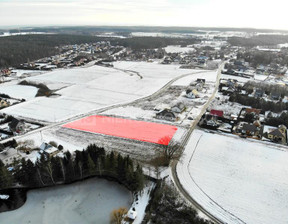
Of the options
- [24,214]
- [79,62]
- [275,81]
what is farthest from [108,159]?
[79,62]

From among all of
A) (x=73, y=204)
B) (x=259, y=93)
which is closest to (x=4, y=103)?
(x=73, y=204)

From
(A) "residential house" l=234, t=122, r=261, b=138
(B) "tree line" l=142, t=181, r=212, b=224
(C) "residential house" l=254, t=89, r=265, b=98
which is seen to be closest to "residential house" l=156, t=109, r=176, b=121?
(A) "residential house" l=234, t=122, r=261, b=138

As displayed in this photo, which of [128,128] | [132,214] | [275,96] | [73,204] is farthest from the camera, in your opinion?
[275,96]

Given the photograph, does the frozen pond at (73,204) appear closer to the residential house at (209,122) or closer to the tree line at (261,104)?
the residential house at (209,122)

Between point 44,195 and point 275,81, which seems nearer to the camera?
point 44,195

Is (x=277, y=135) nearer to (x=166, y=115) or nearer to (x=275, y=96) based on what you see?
(x=166, y=115)

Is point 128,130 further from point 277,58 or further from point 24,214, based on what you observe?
point 277,58
